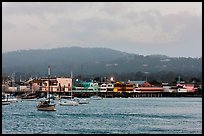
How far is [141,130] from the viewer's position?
48.8 feet

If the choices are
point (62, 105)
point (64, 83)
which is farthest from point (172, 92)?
point (62, 105)

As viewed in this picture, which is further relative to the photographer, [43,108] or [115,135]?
[43,108]

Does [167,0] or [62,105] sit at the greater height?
[167,0]

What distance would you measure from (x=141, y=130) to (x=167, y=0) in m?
9.88

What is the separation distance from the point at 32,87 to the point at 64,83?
486 cm

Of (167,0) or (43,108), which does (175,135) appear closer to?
(167,0)

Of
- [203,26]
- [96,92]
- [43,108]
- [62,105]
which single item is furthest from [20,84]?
[203,26]

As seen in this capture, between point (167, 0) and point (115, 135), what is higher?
point (167, 0)

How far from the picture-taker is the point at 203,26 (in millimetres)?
5484

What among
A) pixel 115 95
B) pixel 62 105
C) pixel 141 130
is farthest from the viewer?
pixel 115 95

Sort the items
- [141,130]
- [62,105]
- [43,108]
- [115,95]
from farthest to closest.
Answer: [115,95], [62,105], [43,108], [141,130]

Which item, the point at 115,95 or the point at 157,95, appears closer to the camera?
the point at 115,95

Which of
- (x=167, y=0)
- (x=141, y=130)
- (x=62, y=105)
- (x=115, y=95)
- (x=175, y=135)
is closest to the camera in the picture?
(x=167, y=0)

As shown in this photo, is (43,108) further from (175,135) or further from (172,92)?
(172,92)
